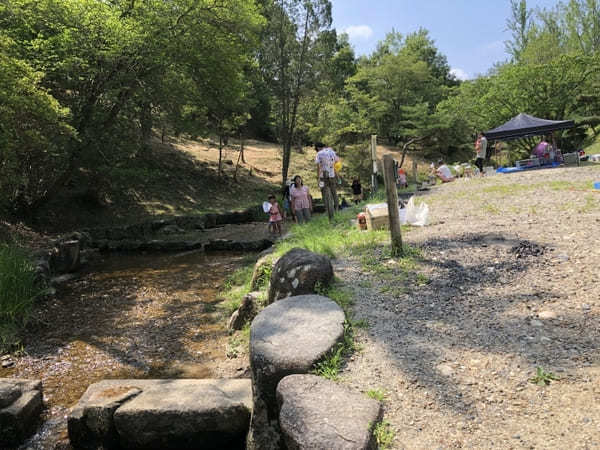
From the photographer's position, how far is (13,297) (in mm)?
5496

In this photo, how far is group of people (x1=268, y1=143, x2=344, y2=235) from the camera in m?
8.56

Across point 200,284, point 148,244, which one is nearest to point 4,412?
point 200,284

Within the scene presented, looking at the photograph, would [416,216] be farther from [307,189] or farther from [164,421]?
[164,421]

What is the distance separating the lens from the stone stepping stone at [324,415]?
2020mm

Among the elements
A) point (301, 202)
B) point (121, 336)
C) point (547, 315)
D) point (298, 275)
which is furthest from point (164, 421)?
point (301, 202)

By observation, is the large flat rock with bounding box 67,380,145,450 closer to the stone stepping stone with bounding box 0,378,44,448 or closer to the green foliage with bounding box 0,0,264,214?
the stone stepping stone with bounding box 0,378,44,448

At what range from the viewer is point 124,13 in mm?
12648

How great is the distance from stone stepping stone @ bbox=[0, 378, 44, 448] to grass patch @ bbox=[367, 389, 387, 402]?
2716 mm

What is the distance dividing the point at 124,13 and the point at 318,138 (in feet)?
52.9

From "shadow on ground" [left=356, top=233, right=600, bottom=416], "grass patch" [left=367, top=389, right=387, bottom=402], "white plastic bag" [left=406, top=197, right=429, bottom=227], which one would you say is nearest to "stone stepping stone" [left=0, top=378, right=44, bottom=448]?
"grass patch" [left=367, top=389, right=387, bottom=402]

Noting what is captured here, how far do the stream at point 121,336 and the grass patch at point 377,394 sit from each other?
1.84 metres

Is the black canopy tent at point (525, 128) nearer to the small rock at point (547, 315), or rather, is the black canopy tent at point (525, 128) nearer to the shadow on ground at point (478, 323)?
the shadow on ground at point (478, 323)

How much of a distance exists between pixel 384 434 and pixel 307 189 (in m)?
8.05

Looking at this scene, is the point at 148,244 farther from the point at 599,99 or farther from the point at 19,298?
the point at 599,99
